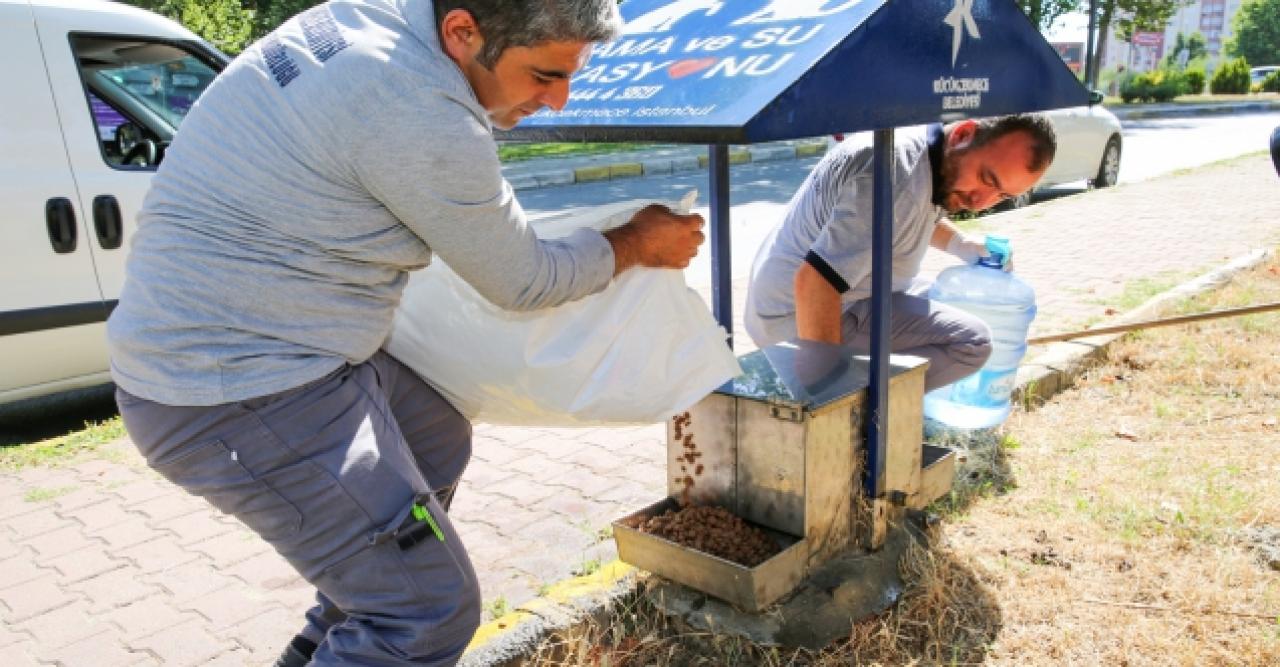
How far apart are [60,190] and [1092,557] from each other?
3.88 m

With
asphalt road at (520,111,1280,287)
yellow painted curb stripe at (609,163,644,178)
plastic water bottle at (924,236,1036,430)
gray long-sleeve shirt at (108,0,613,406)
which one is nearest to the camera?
gray long-sleeve shirt at (108,0,613,406)

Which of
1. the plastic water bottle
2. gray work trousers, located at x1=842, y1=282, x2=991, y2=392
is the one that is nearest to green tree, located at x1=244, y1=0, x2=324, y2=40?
the plastic water bottle

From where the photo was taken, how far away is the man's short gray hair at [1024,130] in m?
2.96

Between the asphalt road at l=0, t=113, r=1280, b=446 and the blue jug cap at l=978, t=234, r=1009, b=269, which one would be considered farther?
the asphalt road at l=0, t=113, r=1280, b=446

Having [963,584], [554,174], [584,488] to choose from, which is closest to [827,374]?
[963,584]

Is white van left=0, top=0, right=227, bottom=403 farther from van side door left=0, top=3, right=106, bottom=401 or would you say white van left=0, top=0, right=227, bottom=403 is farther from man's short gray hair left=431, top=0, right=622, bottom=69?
man's short gray hair left=431, top=0, right=622, bottom=69

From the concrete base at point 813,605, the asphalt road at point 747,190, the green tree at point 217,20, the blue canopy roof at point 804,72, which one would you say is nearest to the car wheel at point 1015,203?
the asphalt road at point 747,190

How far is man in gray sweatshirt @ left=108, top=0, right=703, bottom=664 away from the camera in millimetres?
1604

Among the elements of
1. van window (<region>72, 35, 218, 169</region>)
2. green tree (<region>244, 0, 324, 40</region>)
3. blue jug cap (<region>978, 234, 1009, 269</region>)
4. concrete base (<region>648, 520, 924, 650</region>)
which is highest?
green tree (<region>244, 0, 324, 40</region>)

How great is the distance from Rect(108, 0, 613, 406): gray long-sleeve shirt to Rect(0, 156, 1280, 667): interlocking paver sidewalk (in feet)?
3.57

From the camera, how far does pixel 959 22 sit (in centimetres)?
246

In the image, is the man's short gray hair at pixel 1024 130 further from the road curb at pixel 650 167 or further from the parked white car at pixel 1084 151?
the road curb at pixel 650 167

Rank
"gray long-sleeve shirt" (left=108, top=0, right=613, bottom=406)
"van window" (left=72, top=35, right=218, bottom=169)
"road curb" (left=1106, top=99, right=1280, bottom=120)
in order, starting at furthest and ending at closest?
"road curb" (left=1106, top=99, right=1280, bottom=120) < "van window" (left=72, top=35, right=218, bottom=169) < "gray long-sleeve shirt" (left=108, top=0, right=613, bottom=406)

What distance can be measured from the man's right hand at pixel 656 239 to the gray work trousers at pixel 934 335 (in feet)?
4.33
